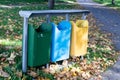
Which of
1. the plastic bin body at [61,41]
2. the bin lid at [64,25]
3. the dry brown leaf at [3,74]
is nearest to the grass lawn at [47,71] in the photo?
the dry brown leaf at [3,74]

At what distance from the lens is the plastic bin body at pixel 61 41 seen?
267 inches

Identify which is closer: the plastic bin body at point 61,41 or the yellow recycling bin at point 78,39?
the plastic bin body at point 61,41

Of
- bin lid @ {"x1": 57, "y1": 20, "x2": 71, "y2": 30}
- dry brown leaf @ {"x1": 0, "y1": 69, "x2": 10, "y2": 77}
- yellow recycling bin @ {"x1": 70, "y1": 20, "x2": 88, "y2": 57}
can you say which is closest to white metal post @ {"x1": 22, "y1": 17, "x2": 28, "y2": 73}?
dry brown leaf @ {"x1": 0, "y1": 69, "x2": 10, "y2": 77}

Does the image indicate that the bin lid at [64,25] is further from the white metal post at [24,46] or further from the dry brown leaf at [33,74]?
the dry brown leaf at [33,74]

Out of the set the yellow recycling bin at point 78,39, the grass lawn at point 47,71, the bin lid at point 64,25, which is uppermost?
the bin lid at point 64,25

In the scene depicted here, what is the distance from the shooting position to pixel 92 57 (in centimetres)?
817

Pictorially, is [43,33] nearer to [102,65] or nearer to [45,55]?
[45,55]

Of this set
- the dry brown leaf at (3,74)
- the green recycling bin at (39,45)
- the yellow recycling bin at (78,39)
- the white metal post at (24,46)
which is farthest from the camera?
the yellow recycling bin at (78,39)

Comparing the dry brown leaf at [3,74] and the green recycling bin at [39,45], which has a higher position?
the green recycling bin at [39,45]

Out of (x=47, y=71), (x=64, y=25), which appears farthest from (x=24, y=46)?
(x=64, y=25)

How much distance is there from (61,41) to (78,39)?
0.69 metres

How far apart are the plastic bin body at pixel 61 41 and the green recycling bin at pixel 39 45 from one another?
0.17 metres

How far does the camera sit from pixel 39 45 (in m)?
6.35

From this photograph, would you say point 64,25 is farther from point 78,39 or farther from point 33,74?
point 33,74
